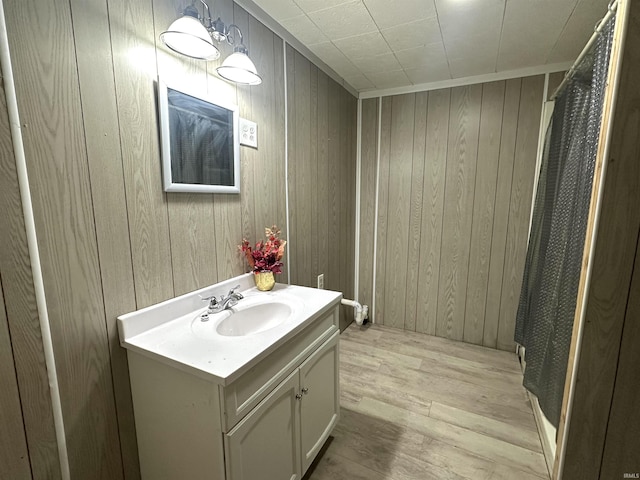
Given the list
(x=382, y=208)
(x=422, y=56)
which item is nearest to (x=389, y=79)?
(x=422, y=56)

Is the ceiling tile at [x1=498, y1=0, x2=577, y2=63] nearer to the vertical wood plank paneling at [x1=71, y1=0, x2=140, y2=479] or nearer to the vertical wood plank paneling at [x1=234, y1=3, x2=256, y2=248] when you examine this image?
the vertical wood plank paneling at [x1=234, y1=3, x2=256, y2=248]

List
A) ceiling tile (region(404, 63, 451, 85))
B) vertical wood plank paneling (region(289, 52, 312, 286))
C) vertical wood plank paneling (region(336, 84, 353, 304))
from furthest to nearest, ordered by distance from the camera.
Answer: vertical wood plank paneling (region(336, 84, 353, 304))
ceiling tile (region(404, 63, 451, 85))
vertical wood plank paneling (region(289, 52, 312, 286))

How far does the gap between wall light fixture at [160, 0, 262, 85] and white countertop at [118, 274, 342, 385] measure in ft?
3.13

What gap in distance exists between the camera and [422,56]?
6.67ft

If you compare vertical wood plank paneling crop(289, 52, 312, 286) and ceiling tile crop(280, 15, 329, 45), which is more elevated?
ceiling tile crop(280, 15, 329, 45)

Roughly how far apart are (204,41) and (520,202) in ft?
7.87

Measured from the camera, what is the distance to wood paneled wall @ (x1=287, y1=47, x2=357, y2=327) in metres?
1.98

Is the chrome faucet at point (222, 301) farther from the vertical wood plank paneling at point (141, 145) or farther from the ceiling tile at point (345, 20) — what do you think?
the ceiling tile at point (345, 20)

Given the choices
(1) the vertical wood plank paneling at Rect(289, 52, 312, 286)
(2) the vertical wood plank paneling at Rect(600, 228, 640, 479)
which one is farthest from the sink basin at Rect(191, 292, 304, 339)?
(2) the vertical wood plank paneling at Rect(600, 228, 640, 479)

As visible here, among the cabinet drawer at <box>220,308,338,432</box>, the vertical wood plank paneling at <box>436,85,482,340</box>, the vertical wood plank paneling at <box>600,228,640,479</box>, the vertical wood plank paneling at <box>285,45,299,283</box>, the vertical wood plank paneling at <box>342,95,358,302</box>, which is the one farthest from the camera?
the vertical wood plank paneling at <box>342,95,358,302</box>

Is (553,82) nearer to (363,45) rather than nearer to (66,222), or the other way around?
(363,45)

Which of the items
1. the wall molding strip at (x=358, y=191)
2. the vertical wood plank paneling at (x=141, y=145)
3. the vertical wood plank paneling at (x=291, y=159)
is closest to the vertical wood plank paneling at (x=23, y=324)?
the vertical wood plank paneling at (x=141, y=145)

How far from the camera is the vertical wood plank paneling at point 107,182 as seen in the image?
94 centimetres

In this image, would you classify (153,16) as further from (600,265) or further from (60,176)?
(600,265)
